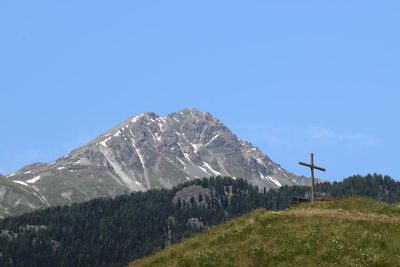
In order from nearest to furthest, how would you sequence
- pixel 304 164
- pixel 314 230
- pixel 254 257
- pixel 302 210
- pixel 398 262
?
pixel 398 262 → pixel 254 257 → pixel 314 230 → pixel 302 210 → pixel 304 164

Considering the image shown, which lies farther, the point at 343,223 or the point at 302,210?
the point at 302,210

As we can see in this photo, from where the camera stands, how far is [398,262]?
37156mm

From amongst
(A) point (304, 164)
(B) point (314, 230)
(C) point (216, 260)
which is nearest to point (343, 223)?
(B) point (314, 230)

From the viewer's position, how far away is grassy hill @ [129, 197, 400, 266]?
38.7 m

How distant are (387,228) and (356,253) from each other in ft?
21.2

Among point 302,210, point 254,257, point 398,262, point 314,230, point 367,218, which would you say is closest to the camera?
point 398,262

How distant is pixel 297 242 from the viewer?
4134 cm

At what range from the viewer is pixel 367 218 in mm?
46938

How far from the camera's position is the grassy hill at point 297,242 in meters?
38.7

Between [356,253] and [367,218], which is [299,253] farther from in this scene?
[367,218]

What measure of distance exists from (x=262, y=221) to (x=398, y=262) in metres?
12.2

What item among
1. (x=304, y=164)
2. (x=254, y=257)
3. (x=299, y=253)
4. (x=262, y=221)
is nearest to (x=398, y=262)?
(x=299, y=253)

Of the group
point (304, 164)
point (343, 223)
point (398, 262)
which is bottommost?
point (398, 262)

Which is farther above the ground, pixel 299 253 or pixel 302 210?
pixel 302 210
